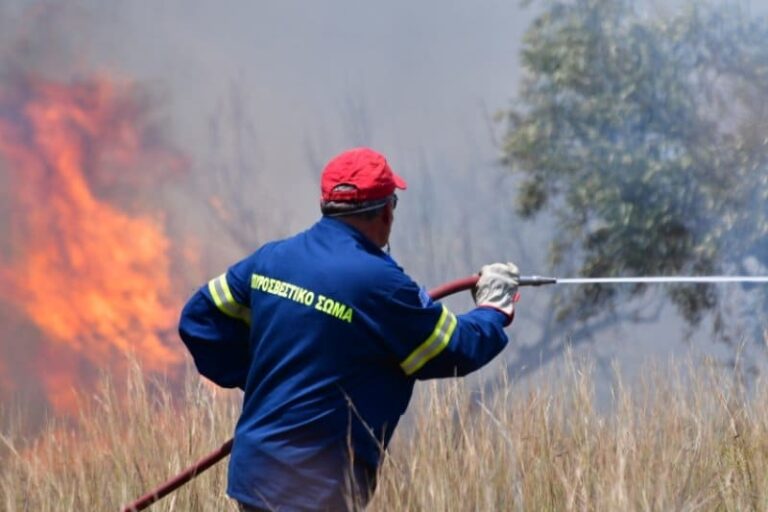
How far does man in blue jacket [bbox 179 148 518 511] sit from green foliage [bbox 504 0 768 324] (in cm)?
1165

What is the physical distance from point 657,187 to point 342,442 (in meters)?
12.4

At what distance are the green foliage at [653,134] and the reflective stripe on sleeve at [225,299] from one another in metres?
11.6

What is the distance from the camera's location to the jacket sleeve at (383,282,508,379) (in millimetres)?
4184

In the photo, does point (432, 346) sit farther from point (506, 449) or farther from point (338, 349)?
point (506, 449)

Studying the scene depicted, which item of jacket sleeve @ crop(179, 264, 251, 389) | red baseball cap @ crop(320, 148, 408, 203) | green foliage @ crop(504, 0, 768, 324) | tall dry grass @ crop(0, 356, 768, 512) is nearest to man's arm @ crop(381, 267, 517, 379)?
tall dry grass @ crop(0, 356, 768, 512)

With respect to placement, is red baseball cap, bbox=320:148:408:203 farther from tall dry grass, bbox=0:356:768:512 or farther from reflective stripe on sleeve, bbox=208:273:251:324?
tall dry grass, bbox=0:356:768:512

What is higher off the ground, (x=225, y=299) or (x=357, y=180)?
(x=357, y=180)

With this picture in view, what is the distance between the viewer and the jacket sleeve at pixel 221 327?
4527mm

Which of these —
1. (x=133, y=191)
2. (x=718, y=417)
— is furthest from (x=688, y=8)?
(x=718, y=417)

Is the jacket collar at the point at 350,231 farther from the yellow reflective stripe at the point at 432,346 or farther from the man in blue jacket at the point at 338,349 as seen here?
the yellow reflective stripe at the point at 432,346

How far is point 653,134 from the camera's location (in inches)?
643

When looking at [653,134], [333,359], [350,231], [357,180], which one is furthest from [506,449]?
[653,134]

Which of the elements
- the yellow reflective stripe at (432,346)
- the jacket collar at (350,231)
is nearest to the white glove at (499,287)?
the yellow reflective stripe at (432,346)

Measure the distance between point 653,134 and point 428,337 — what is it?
12.6 meters
